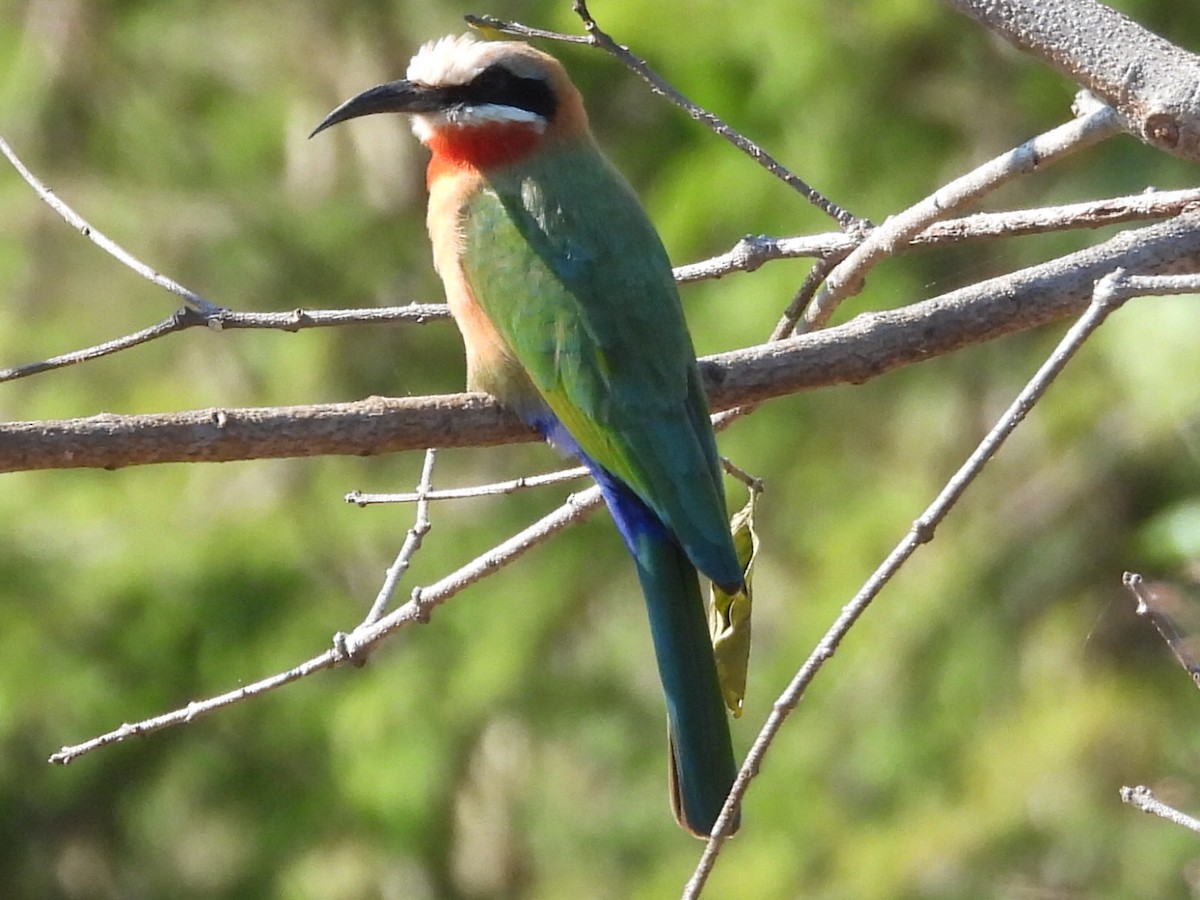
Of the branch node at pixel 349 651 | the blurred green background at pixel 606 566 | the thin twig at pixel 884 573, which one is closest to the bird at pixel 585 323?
the branch node at pixel 349 651

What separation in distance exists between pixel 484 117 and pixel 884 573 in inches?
67.8

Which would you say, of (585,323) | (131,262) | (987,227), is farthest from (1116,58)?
(131,262)

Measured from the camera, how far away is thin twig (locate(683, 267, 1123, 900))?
171 centimetres

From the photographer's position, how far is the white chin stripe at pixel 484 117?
3.20 meters

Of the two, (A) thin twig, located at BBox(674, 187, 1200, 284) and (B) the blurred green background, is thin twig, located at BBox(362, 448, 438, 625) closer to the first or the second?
(A) thin twig, located at BBox(674, 187, 1200, 284)

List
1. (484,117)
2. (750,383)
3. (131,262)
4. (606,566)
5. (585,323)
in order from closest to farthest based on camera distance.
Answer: (750,383) < (131,262) < (585,323) < (484,117) < (606,566)

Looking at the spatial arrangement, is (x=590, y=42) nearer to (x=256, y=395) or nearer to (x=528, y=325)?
(x=528, y=325)

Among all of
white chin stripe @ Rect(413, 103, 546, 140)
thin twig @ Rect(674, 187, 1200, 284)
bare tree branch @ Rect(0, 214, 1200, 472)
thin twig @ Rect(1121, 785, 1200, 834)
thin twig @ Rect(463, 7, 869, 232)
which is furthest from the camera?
white chin stripe @ Rect(413, 103, 546, 140)

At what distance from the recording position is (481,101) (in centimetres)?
324

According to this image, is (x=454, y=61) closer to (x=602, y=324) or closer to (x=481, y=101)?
(x=481, y=101)

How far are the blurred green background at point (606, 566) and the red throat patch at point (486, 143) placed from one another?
55.0 inches

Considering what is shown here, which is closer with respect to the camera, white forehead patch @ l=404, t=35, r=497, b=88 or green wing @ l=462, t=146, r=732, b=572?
green wing @ l=462, t=146, r=732, b=572

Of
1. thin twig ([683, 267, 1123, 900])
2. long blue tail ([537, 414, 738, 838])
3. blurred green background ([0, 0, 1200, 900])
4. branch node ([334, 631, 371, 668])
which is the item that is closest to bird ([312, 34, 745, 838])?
long blue tail ([537, 414, 738, 838])

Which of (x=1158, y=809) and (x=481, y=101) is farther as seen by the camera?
(x=481, y=101)
